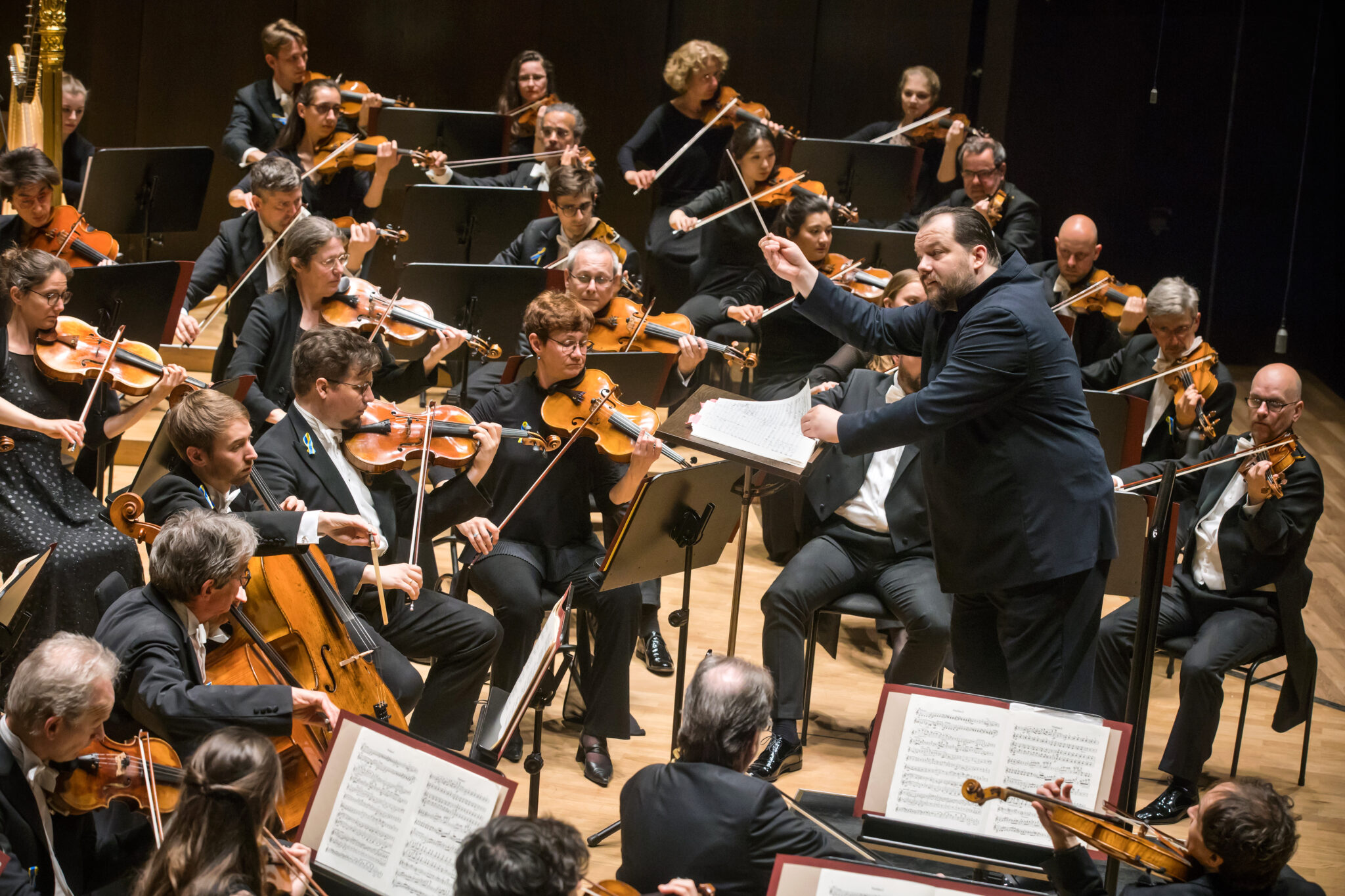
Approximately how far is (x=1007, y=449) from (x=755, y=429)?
2.57 feet

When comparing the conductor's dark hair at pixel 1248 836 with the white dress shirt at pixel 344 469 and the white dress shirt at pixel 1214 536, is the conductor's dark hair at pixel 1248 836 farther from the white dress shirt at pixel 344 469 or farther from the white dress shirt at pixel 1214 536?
the white dress shirt at pixel 344 469

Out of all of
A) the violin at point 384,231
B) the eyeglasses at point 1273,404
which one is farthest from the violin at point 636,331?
the eyeglasses at point 1273,404

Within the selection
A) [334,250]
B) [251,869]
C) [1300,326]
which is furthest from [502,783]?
[1300,326]

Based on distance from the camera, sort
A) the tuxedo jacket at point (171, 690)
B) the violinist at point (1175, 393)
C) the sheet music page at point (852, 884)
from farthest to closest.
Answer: the violinist at point (1175, 393) < the tuxedo jacket at point (171, 690) < the sheet music page at point (852, 884)

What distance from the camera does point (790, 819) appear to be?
223 cm

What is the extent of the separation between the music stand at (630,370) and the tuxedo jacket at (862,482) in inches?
19.7

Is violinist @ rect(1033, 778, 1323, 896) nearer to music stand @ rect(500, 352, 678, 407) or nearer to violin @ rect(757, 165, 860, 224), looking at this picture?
music stand @ rect(500, 352, 678, 407)

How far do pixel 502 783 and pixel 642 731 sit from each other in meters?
1.70

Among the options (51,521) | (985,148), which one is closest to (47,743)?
(51,521)

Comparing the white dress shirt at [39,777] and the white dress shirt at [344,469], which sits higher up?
the white dress shirt at [344,469]

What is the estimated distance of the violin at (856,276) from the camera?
5234 mm

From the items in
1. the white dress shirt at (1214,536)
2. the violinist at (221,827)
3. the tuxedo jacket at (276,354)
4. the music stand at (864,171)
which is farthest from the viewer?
the music stand at (864,171)

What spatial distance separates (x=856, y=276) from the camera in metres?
5.27

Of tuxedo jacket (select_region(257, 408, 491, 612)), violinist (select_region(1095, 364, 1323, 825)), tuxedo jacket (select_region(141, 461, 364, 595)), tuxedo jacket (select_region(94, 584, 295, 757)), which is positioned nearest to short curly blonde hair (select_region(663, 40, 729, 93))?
violinist (select_region(1095, 364, 1323, 825))
